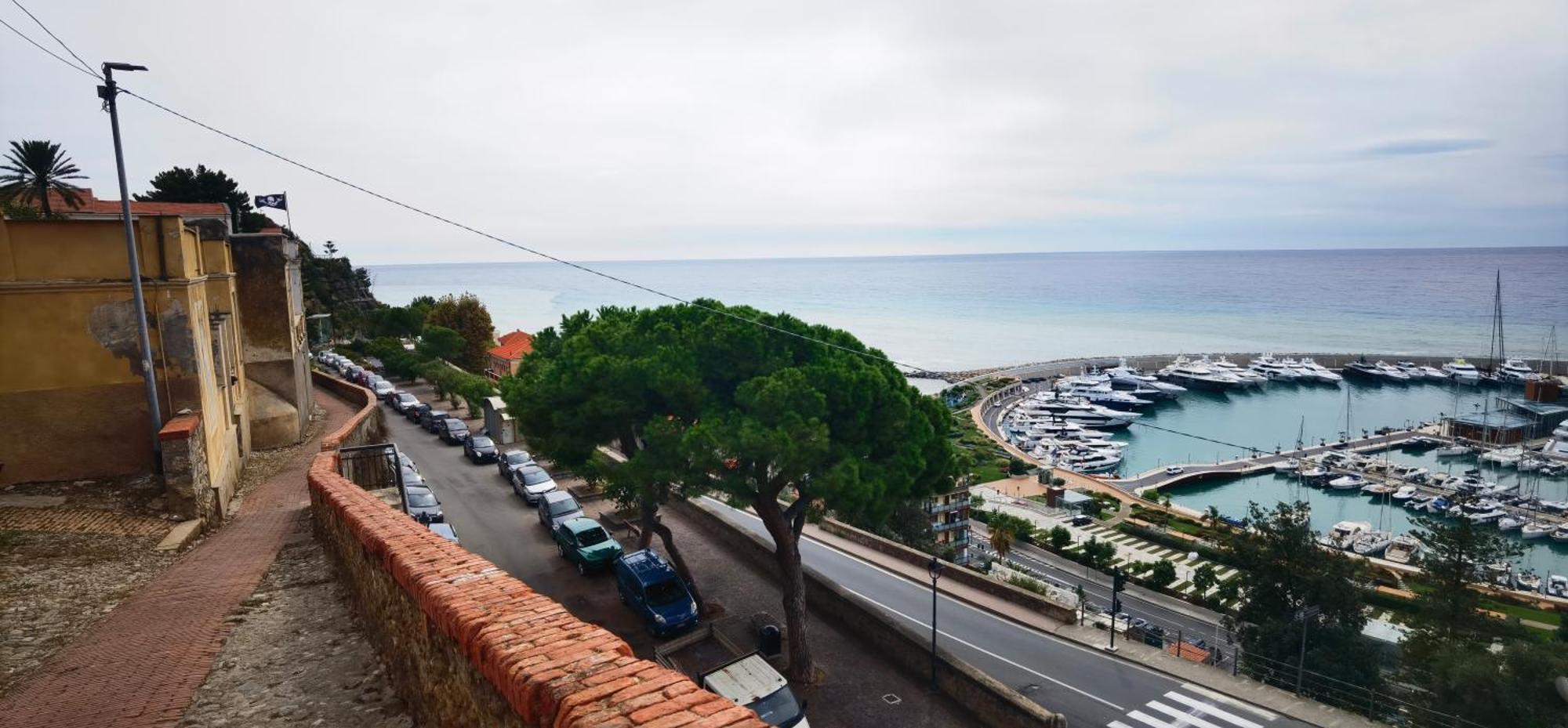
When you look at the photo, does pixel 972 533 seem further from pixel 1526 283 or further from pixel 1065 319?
pixel 1526 283

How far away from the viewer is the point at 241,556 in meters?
10.4

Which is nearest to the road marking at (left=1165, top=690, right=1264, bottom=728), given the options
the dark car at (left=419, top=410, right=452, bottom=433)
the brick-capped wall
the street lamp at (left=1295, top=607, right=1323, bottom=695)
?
the street lamp at (left=1295, top=607, right=1323, bottom=695)

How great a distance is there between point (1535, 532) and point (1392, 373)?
52.6m

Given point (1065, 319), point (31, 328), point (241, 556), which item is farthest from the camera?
point (1065, 319)

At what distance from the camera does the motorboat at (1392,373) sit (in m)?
86.4

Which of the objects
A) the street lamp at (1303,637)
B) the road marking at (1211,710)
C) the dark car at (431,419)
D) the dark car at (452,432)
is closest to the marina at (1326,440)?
the street lamp at (1303,637)

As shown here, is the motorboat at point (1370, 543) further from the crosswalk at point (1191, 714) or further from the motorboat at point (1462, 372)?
the motorboat at point (1462, 372)

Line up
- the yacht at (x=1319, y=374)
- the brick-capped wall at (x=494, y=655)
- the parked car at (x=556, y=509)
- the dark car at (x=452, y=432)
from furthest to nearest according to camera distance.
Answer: the yacht at (x=1319, y=374)
the dark car at (x=452, y=432)
the parked car at (x=556, y=509)
the brick-capped wall at (x=494, y=655)

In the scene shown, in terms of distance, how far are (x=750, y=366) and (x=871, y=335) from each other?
110 m

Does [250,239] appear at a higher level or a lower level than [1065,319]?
higher

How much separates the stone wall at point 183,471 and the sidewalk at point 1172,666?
54.3ft

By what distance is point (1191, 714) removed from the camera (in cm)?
1561

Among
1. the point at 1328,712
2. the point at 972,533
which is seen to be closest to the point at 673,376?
the point at 1328,712

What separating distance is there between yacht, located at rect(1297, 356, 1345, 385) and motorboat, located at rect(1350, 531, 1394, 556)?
55.0m
